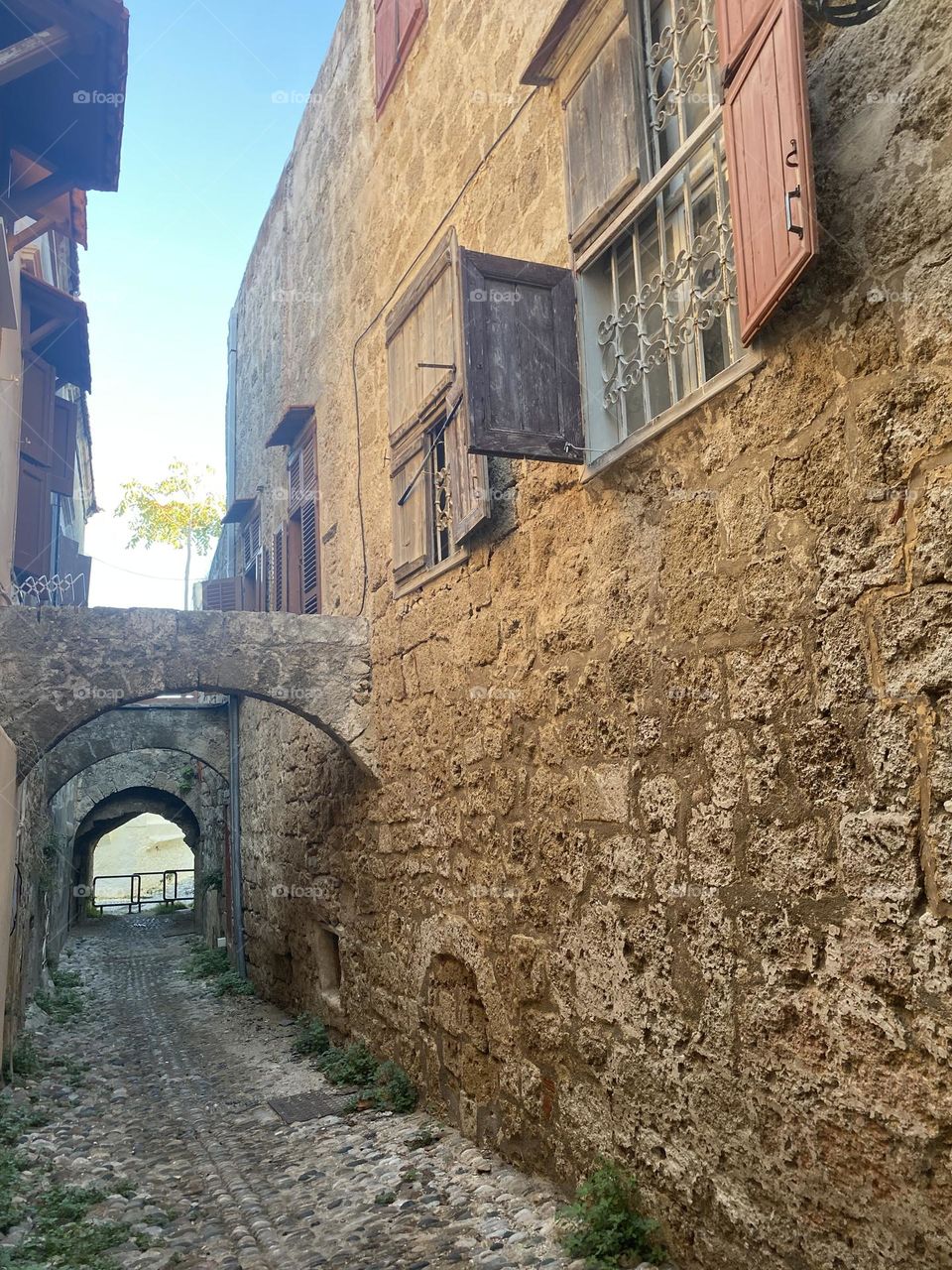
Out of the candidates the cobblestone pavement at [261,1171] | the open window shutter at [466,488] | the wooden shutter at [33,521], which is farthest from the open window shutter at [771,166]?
the wooden shutter at [33,521]

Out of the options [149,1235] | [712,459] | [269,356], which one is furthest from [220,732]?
[712,459]

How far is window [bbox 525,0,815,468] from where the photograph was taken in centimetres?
237

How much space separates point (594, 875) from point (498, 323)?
2.08 metres

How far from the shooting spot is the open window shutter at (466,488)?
436 centimetres

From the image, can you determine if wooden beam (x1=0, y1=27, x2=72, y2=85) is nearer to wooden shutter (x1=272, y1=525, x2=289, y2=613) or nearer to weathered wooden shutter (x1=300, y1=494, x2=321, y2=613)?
weathered wooden shutter (x1=300, y1=494, x2=321, y2=613)

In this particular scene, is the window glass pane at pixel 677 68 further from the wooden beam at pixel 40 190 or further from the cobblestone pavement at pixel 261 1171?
the wooden beam at pixel 40 190

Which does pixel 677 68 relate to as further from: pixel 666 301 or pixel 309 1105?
pixel 309 1105

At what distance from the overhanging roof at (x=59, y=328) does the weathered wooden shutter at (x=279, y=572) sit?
9.27ft

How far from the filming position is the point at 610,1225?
309cm

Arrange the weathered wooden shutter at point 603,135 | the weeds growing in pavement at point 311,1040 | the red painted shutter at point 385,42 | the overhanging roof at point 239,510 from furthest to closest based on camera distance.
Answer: the overhanging roof at point 239,510
the weeds growing in pavement at point 311,1040
the red painted shutter at point 385,42
the weathered wooden shutter at point 603,135

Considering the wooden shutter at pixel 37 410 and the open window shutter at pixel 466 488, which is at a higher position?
the wooden shutter at pixel 37 410

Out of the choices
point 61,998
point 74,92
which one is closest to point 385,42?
point 74,92

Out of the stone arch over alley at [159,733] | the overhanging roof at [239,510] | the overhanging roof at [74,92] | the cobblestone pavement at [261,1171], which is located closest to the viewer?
the cobblestone pavement at [261,1171]

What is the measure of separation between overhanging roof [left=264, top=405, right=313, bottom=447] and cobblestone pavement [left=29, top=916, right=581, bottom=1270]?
4.95 meters
